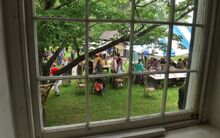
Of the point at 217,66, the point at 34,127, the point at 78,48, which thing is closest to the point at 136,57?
the point at 78,48

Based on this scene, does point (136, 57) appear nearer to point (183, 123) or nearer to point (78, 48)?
point (78, 48)

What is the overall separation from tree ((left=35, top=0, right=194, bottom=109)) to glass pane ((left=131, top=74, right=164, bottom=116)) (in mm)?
200

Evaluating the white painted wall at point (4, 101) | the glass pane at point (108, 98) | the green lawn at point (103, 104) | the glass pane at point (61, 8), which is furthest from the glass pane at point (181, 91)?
the white painted wall at point (4, 101)

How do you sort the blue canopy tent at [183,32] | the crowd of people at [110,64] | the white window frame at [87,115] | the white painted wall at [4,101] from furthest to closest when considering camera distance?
the blue canopy tent at [183,32] → the crowd of people at [110,64] → the white window frame at [87,115] → the white painted wall at [4,101]

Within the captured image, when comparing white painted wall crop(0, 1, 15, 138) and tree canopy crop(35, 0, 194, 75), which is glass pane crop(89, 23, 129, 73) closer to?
Answer: tree canopy crop(35, 0, 194, 75)

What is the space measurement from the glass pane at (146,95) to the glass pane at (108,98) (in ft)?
0.17

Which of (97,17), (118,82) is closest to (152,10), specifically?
(97,17)

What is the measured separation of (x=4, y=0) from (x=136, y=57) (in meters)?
0.58

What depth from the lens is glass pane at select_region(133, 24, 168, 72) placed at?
2.92ft

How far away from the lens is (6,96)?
0.64 meters

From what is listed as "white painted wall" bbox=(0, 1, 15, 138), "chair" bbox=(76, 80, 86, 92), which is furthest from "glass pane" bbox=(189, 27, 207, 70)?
"white painted wall" bbox=(0, 1, 15, 138)

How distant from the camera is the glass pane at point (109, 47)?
0.83 m

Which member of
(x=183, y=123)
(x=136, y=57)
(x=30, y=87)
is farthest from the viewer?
(x=183, y=123)

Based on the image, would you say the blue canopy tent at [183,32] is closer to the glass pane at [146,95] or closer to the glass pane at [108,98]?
the glass pane at [146,95]
